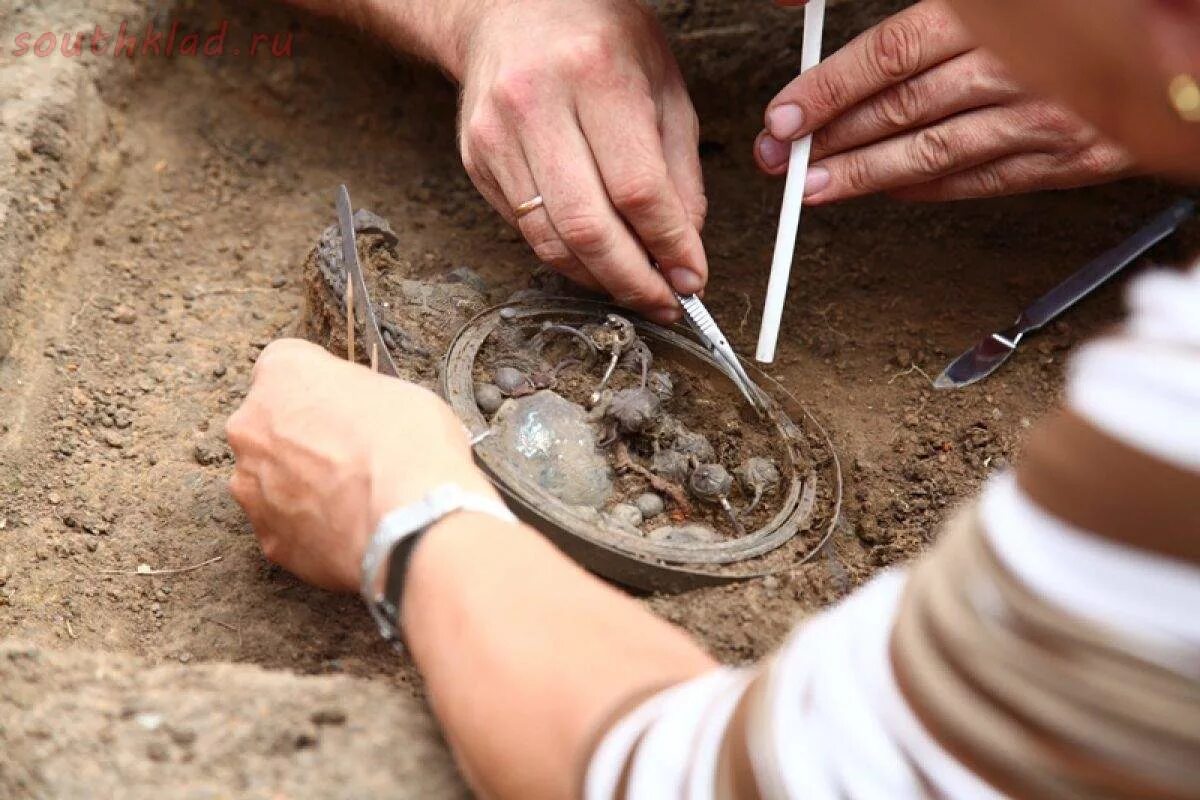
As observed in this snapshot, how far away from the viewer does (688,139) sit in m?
2.05

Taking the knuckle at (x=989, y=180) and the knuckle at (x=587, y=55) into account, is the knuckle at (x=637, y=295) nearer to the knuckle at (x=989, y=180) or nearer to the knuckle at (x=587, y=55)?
the knuckle at (x=587, y=55)

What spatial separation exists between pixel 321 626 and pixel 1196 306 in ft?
4.71

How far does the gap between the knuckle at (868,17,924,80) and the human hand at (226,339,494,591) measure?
94cm

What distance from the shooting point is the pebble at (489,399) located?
6.28 feet

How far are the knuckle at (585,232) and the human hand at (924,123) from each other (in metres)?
0.36

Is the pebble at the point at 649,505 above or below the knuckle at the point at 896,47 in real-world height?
below

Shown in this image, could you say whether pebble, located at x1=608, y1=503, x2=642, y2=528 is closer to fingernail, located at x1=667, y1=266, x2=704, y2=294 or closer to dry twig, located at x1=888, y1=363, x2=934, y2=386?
fingernail, located at x1=667, y1=266, x2=704, y2=294

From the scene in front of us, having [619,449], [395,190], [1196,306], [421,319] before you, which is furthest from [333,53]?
[1196,306]

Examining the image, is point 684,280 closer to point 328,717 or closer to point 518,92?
point 518,92

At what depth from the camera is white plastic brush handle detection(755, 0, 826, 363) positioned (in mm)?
1925

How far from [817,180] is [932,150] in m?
0.20

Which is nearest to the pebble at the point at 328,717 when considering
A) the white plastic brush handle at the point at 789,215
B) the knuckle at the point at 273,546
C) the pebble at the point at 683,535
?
the knuckle at the point at 273,546

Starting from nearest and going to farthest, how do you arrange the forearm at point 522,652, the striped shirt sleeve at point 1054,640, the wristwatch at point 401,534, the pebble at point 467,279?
the striped shirt sleeve at point 1054,640
the forearm at point 522,652
the wristwatch at point 401,534
the pebble at point 467,279

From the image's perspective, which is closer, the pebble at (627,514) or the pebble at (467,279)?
the pebble at (627,514)
